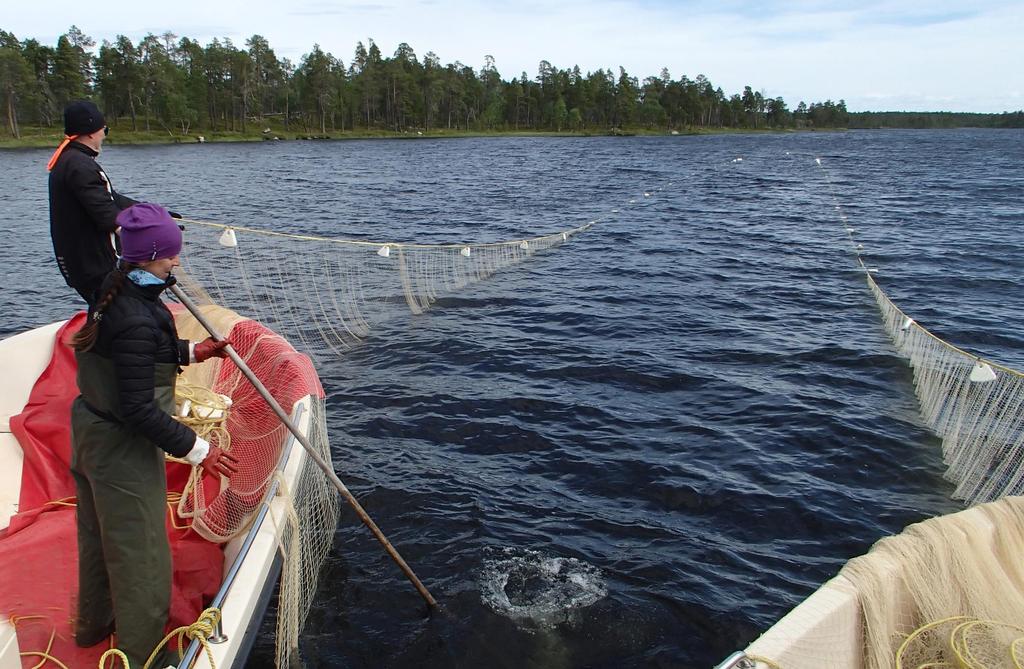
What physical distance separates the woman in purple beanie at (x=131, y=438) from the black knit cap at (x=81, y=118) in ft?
6.40

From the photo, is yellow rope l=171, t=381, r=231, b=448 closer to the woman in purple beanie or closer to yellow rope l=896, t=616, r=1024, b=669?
the woman in purple beanie

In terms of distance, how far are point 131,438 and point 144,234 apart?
1186mm

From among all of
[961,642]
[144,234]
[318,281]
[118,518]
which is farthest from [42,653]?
[318,281]

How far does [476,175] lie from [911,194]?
1154 inches

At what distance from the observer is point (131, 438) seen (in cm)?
416

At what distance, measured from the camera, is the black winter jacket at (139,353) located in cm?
387

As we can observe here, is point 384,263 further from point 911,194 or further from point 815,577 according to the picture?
point 911,194

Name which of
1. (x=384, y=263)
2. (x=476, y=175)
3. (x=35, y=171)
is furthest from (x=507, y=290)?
(x=35, y=171)

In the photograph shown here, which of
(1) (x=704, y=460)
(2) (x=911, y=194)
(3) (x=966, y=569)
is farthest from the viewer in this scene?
(2) (x=911, y=194)

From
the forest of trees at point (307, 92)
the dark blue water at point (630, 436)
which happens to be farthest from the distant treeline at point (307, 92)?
the dark blue water at point (630, 436)

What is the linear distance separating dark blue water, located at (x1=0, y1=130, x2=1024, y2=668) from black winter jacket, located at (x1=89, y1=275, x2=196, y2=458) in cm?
305

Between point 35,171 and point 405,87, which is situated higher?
point 405,87

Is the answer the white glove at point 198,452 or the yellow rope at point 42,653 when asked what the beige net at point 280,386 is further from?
the white glove at point 198,452

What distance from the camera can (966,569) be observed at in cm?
518
